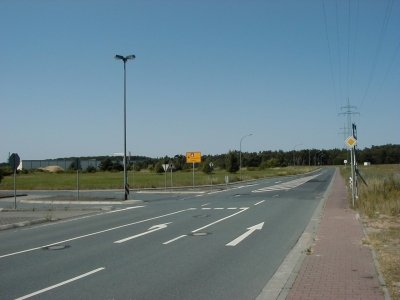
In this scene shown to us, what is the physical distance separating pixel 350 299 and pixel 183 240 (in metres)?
7.55

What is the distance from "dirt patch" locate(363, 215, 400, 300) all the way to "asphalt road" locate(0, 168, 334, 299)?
6.37 feet

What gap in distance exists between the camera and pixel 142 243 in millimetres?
13609

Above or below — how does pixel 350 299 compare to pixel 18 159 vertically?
below

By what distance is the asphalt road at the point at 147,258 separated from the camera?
26.8 feet

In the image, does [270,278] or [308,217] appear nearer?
[270,278]

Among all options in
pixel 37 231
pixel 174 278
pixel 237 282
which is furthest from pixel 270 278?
pixel 37 231

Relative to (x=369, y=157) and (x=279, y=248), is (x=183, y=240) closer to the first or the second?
(x=279, y=248)

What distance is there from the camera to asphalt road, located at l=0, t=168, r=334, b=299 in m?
8.16

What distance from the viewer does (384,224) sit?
16.5m

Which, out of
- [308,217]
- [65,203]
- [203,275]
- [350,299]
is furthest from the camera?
[65,203]

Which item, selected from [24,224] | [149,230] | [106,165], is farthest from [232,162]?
[149,230]

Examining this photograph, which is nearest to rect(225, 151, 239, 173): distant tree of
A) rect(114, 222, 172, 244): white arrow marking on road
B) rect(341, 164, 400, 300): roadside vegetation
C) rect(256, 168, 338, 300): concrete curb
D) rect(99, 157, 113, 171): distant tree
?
rect(341, 164, 400, 300): roadside vegetation

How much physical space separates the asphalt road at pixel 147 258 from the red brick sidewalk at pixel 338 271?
713 mm

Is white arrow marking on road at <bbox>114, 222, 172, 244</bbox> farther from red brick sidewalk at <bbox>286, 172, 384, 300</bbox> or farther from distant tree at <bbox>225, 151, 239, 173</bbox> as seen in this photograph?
distant tree at <bbox>225, 151, 239, 173</bbox>
